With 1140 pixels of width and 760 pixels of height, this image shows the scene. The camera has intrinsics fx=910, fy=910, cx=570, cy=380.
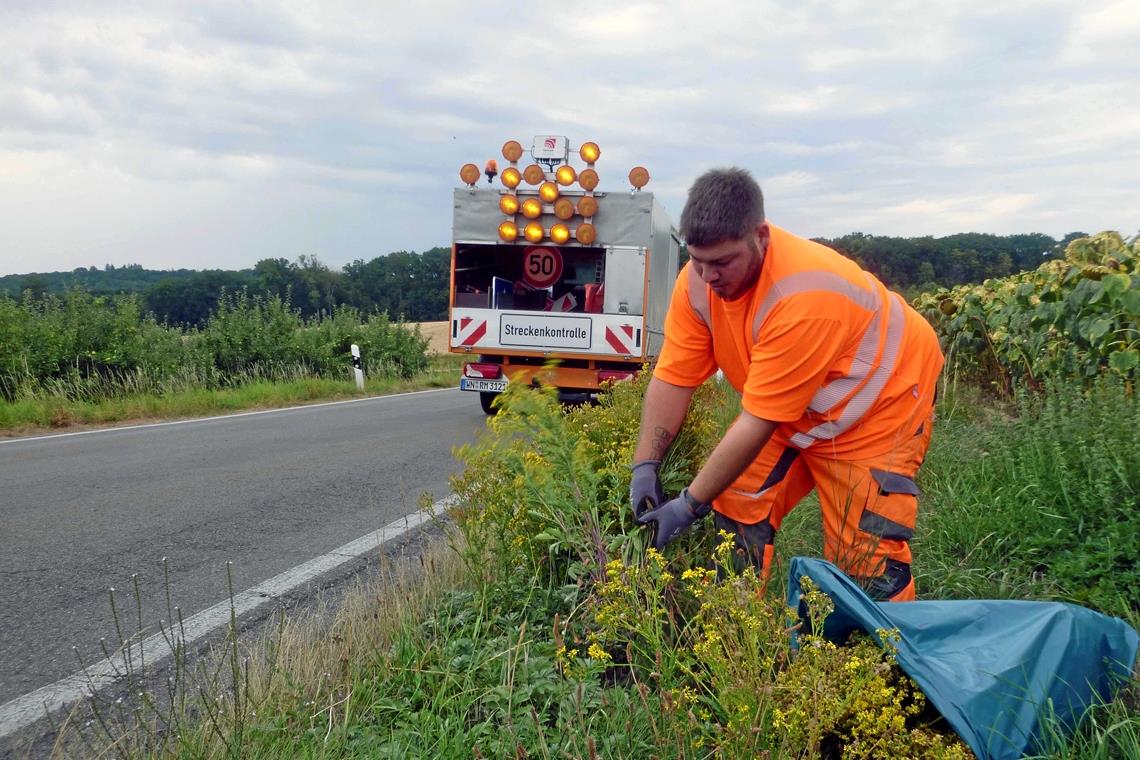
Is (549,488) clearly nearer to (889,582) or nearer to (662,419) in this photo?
(662,419)

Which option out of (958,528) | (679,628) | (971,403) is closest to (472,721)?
(679,628)

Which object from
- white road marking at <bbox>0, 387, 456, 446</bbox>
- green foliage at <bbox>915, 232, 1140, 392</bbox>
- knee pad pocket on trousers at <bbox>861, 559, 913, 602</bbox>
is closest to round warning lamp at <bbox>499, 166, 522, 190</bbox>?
white road marking at <bbox>0, 387, 456, 446</bbox>

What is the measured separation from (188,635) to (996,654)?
9.30ft

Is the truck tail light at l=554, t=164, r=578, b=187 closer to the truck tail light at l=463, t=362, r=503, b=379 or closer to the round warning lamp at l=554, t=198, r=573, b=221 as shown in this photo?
the round warning lamp at l=554, t=198, r=573, b=221

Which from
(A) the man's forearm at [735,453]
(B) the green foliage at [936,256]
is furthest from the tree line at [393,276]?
(A) the man's forearm at [735,453]

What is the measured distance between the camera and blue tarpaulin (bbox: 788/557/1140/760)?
204cm

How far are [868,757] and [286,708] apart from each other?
148 centimetres

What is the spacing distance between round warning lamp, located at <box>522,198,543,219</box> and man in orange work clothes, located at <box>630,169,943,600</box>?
8.02 meters

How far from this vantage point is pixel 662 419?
3.15 metres

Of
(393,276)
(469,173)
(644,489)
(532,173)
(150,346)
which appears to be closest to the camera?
(644,489)

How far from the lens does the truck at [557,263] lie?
11.0m

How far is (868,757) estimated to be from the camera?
6.47 feet

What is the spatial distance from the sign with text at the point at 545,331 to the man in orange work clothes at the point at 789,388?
8.06 metres

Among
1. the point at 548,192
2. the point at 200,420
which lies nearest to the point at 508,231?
the point at 548,192
